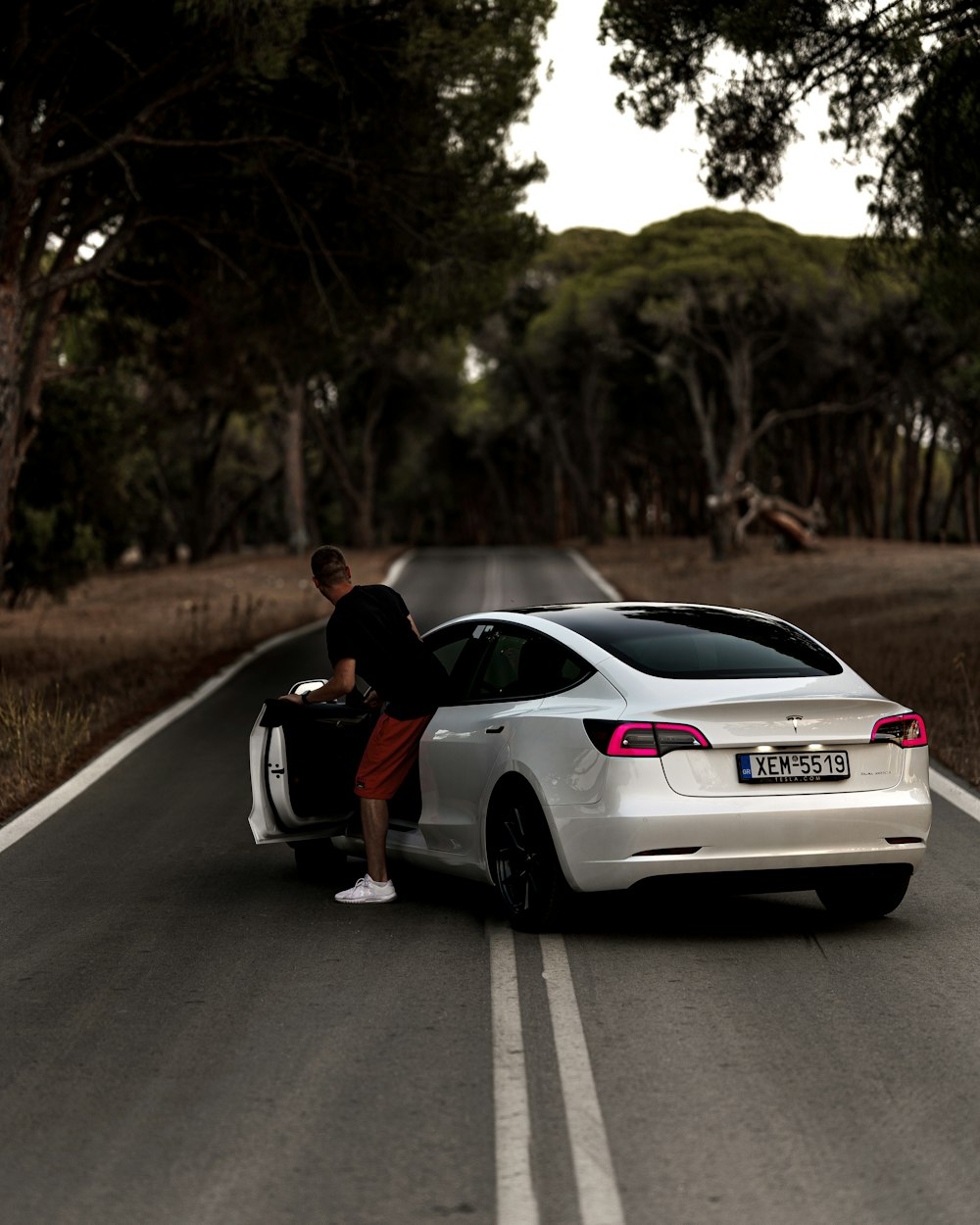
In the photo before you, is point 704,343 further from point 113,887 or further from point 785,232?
point 113,887

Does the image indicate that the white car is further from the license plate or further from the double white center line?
the double white center line

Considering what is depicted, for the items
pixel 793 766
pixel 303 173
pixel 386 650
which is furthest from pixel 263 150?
pixel 793 766

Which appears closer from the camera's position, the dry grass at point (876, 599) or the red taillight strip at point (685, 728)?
the red taillight strip at point (685, 728)

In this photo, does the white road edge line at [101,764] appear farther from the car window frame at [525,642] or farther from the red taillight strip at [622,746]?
the red taillight strip at [622,746]

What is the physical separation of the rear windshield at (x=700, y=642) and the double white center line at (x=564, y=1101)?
141 centimetres

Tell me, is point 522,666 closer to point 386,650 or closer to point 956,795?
point 386,650

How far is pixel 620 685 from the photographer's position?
7984 mm

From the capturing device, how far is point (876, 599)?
33.2 m

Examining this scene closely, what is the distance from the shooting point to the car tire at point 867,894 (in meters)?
8.21

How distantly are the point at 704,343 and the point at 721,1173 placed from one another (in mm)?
47702

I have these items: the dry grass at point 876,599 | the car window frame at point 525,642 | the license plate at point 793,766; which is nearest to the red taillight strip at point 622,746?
the license plate at point 793,766

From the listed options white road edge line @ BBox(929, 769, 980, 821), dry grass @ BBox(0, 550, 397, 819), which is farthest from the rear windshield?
dry grass @ BBox(0, 550, 397, 819)

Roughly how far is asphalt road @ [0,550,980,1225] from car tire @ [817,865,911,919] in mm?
128

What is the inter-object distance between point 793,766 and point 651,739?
63 centimetres
